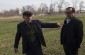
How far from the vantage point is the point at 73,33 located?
7.23 metres

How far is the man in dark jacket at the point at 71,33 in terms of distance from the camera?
23.4 ft

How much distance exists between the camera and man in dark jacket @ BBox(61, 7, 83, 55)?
7.12 meters

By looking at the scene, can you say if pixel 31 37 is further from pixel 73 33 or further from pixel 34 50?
pixel 73 33

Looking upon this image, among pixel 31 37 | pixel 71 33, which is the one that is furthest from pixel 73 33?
pixel 31 37

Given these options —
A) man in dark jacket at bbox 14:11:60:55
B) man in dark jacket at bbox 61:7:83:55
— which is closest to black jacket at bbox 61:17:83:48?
man in dark jacket at bbox 61:7:83:55

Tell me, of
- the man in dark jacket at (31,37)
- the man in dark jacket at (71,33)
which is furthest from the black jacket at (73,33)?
the man in dark jacket at (31,37)

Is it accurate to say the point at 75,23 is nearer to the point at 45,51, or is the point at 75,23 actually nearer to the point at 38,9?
the point at 45,51

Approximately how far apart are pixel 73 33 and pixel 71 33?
0.05 meters

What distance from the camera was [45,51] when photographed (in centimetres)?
1227

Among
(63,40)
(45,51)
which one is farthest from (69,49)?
(45,51)

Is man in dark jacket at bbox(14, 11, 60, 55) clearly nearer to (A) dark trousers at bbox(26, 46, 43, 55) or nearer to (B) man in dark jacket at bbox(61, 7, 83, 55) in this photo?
(A) dark trousers at bbox(26, 46, 43, 55)

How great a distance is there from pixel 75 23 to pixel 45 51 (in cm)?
529

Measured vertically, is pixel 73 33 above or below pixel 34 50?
above

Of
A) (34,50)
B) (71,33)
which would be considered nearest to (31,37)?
(34,50)
